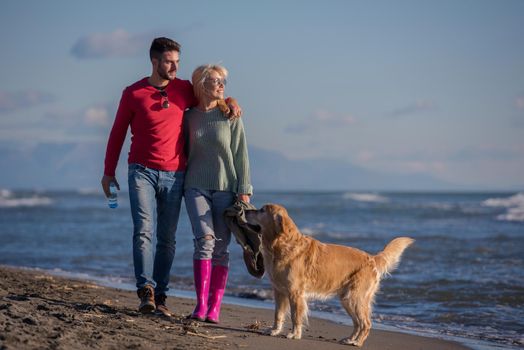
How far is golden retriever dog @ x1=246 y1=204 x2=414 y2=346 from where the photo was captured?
6.09 meters

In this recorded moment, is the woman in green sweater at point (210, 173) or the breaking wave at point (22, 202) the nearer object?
the woman in green sweater at point (210, 173)

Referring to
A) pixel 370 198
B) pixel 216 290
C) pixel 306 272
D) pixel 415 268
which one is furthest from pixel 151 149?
pixel 370 198

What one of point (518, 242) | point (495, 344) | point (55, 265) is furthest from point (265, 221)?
point (518, 242)

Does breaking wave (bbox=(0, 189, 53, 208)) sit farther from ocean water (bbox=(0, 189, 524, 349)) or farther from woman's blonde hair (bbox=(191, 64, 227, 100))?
woman's blonde hair (bbox=(191, 64, 227, 100))

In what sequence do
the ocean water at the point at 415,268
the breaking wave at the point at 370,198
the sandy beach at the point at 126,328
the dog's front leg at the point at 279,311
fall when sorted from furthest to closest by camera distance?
1. the breaking wave at the point at 370,198
2. the ocean water at the point at 415,268
3. the dog's front leg at the point at 279,311
4. the sandy beach at the point at 126,328

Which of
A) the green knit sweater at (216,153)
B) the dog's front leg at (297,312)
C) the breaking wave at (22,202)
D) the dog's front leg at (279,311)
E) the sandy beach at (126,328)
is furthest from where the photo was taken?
the breaking wave at (22,202)

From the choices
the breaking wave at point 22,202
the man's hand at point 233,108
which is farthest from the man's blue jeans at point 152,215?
the breaking wave at point 22,202

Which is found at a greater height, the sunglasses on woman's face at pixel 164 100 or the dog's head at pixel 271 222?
the sunglasses on woman's face at pixel 164 100

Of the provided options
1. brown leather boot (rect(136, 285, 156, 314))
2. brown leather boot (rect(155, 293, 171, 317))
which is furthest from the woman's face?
brown leather boot (rect(155, 293, 171, 317))

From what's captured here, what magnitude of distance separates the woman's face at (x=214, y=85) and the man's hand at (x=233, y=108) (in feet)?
0.49

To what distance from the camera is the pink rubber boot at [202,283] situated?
6.37 m

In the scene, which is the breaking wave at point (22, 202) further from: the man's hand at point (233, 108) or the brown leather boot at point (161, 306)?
the man's hand at point (233, 108)

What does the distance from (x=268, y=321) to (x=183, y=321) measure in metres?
1.31

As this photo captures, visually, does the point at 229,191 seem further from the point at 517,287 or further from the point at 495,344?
the point at 517,287
